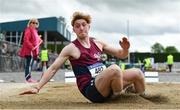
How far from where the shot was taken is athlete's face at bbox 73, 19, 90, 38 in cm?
755

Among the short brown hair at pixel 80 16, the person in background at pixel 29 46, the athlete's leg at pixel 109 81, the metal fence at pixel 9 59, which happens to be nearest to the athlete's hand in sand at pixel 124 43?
the athlete's leg at pixel 109 81

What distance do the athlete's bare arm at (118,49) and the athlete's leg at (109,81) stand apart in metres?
0.48

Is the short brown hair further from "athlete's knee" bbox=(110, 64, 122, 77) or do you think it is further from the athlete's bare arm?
"athlete's knee" bbox=(110, 64, 122, 77)

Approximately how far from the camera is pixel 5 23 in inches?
2645

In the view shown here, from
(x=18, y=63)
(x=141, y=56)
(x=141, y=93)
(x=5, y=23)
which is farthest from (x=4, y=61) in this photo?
(x=141, y=56)

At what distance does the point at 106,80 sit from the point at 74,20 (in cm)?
100

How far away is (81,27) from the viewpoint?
7531 mm

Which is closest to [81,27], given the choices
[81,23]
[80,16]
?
[81,23]

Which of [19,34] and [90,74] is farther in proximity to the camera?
[19,34]

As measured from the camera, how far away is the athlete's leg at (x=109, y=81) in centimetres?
716

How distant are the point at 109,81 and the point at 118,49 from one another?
2.57 feet

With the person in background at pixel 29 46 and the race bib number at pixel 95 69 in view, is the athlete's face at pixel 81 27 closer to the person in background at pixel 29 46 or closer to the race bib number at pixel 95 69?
the race bib number at pixel 95 69

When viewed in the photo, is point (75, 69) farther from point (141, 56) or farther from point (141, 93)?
point (141, 56)

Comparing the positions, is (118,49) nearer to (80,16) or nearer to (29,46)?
(80,16)
